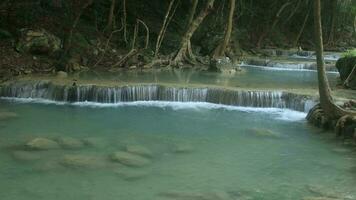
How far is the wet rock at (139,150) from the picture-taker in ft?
26.3

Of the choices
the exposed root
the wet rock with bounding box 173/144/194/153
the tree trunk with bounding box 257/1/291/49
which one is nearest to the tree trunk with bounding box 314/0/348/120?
the exposed root

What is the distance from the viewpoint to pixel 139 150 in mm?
8156

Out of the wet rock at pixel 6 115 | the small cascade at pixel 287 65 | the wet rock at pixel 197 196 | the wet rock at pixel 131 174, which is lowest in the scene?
the wet rock at pixel 197 196

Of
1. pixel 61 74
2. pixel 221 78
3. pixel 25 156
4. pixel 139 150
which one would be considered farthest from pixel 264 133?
pixel 61 74

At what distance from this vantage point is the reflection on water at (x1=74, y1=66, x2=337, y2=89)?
531 inches

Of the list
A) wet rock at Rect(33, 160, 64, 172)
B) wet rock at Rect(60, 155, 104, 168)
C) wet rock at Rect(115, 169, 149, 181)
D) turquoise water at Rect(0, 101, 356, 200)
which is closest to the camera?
turquoise water at Rect(0, 101, 356, 200)

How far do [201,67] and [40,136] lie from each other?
8613 mm

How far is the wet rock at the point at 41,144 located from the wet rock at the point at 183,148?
181 cm

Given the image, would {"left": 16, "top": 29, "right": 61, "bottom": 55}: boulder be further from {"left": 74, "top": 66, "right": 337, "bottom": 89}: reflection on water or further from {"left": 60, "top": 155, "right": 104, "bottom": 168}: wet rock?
{"left": 60, "top": 155, "right": 104, "bottom": 168}: wet rock

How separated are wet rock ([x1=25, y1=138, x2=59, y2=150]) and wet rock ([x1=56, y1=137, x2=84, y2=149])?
4.1 inches

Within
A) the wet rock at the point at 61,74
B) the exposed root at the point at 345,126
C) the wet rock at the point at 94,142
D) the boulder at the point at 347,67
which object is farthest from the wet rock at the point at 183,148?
the boulder at the point at 347,67

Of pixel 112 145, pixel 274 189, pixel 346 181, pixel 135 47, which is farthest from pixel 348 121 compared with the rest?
pixel 135 47

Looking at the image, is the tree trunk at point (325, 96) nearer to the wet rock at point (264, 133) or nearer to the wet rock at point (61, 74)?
the wet rock at point (264, 133)

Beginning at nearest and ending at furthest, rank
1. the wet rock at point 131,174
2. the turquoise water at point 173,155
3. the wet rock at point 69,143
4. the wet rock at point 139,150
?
the turquoise water at point 173,155, the wet rock at point 131,174, the wet rock at point 139,150, the wet rock at point 69,143
